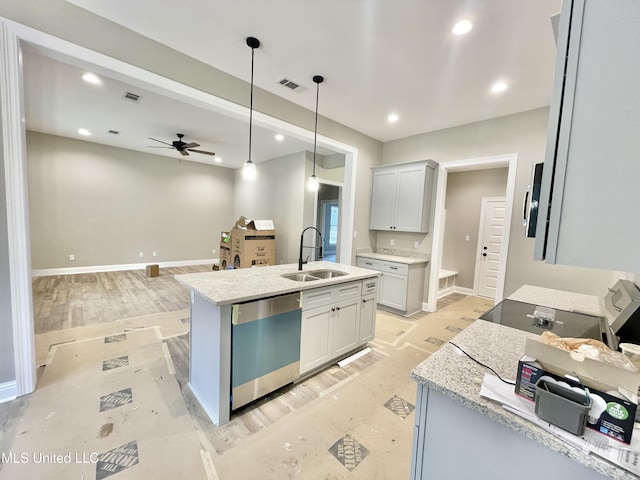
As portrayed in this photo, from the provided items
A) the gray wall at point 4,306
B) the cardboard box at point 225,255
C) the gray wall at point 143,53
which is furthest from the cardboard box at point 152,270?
the gray wall at point 143,53

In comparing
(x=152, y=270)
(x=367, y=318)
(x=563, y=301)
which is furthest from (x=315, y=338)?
(x=152, y=270)

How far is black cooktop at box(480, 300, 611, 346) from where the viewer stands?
4.49 feet

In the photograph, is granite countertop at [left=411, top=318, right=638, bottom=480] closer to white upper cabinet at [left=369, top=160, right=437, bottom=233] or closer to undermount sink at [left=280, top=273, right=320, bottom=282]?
undermount sink at [left=280, top=273, right=320, bottom=282]

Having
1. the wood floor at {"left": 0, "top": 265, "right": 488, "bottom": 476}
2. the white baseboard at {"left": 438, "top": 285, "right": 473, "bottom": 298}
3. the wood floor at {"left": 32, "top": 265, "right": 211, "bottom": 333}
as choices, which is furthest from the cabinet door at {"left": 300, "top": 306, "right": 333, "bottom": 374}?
the white baseboard at {"left": 438, "top": 285, "right": 473, "bottom": 298}

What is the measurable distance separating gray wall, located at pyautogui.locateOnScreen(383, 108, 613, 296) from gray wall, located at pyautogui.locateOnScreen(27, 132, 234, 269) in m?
6.44

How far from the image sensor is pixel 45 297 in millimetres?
4086

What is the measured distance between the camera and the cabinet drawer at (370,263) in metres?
4.23

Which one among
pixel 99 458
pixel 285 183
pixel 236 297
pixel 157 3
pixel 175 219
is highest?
pixel 157 3

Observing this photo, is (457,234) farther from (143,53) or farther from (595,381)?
(143,53)

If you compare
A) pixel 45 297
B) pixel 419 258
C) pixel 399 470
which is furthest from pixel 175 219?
pixel 399 470

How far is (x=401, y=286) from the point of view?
396 centimetres

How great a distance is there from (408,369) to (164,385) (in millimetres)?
2248

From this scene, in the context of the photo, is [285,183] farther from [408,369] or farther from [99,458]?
[99,458]

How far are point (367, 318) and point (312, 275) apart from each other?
2.62 ft
